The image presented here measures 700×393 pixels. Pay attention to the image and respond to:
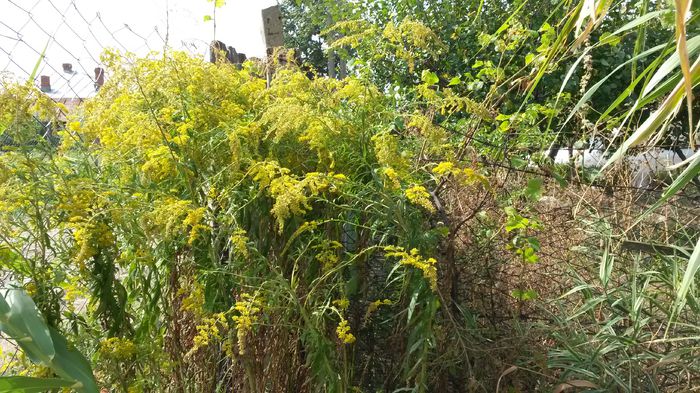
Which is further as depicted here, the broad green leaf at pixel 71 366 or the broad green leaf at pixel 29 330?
the broad green leaf at pixel 71 366

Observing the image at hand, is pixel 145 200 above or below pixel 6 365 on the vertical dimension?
above

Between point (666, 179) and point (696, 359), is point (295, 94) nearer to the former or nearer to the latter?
point (696, 359)

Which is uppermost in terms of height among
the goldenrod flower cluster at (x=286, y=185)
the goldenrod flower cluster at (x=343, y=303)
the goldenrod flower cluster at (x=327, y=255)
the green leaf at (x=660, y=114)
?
the green leaf at (x=660, y=114)

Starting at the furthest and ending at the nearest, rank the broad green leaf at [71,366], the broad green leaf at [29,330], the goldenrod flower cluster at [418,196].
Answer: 1. the goldenrod flower cluster at [418,196]
2. the broad green leaf at [71,366]
3. the broad green leaf at [29,330]

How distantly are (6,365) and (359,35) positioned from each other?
1535 millimetres

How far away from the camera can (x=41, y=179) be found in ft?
6.63

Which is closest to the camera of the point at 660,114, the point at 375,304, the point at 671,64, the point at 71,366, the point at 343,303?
the point at 660,114

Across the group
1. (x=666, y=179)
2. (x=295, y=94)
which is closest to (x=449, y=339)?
(x=295, y=94)

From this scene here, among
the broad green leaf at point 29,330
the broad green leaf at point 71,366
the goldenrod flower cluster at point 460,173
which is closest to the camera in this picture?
the broad green leaf at point 29,330

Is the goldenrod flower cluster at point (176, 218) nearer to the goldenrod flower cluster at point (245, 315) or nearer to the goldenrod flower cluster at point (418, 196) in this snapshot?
the goldenrod flower cluster at point (245, 315)

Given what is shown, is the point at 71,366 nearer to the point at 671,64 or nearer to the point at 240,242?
the point at 240,242

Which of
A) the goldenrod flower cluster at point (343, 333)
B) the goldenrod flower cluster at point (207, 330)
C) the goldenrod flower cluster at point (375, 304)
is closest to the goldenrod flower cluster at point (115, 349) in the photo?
the goldenrod flower cluster at point (207, 330)

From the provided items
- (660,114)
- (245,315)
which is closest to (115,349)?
(245,315)

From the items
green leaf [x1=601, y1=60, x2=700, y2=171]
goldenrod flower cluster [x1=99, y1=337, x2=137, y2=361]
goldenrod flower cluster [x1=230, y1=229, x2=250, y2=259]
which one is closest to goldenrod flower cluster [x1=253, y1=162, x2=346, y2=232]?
goldenrod flower cluster [x1=230, y1=229, x2=250, y2=259]
